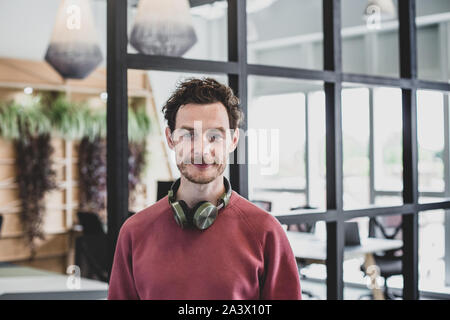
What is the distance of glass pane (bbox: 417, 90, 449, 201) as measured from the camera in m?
6.04

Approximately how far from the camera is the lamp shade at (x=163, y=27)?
325 centimetres

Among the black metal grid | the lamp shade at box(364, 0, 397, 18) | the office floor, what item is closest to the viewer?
the black metal grid

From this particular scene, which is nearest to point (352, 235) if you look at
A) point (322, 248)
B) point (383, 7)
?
point (322, 248)

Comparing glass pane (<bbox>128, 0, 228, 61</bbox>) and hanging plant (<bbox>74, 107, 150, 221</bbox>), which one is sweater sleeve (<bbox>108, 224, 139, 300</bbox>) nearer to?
glass pane (<bbox>128, 0, 228, 61</bbox>)

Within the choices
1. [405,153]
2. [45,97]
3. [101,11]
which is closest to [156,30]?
[405,153]

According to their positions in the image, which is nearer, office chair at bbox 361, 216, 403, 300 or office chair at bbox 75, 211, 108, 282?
office chair at bbox 361, 216, 403, 300

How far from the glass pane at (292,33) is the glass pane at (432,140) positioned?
54.2 inches

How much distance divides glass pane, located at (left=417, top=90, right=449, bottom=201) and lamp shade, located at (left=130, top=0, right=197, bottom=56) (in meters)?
3.49

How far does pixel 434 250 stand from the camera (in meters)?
6.15

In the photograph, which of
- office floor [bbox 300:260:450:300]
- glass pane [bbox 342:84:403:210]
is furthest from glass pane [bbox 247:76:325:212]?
office floor [bbox 300:260:450:300]

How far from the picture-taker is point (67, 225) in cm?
679

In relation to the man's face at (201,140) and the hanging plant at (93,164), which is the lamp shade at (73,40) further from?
the hanging plant at (93,164)

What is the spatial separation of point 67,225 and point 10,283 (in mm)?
4028

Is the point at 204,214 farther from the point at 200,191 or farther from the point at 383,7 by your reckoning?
the point at 383,7
